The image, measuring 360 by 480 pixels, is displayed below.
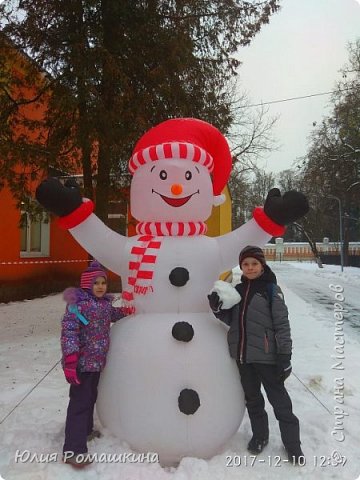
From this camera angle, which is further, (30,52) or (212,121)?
(212,121)


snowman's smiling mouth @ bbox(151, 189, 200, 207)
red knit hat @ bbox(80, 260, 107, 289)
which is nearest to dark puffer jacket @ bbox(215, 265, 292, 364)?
snowman's smiling mouth @ bbox(151, 189, 200, 207)

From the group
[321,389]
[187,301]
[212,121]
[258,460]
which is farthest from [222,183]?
[212,121]

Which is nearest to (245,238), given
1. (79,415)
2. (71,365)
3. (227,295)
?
(227,295)

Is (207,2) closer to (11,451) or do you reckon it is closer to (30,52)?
(30,52)

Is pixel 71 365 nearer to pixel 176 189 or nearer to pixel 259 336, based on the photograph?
pixel 259 336

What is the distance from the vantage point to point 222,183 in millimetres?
4211

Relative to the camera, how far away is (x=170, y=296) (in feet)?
11.5

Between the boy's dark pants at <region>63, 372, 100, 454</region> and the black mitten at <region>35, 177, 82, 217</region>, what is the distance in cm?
122

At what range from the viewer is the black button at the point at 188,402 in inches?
126

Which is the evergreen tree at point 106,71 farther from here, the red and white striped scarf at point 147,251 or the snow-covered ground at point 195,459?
the red and white striped scarf at point 147,251

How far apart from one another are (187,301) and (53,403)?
2028mm

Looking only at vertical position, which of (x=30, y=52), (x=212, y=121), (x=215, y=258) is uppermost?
(x=30, y=52)

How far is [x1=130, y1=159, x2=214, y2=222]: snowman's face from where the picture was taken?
3.63 metres

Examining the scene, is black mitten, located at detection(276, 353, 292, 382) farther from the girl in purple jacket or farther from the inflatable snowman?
the girl in purple jacket
